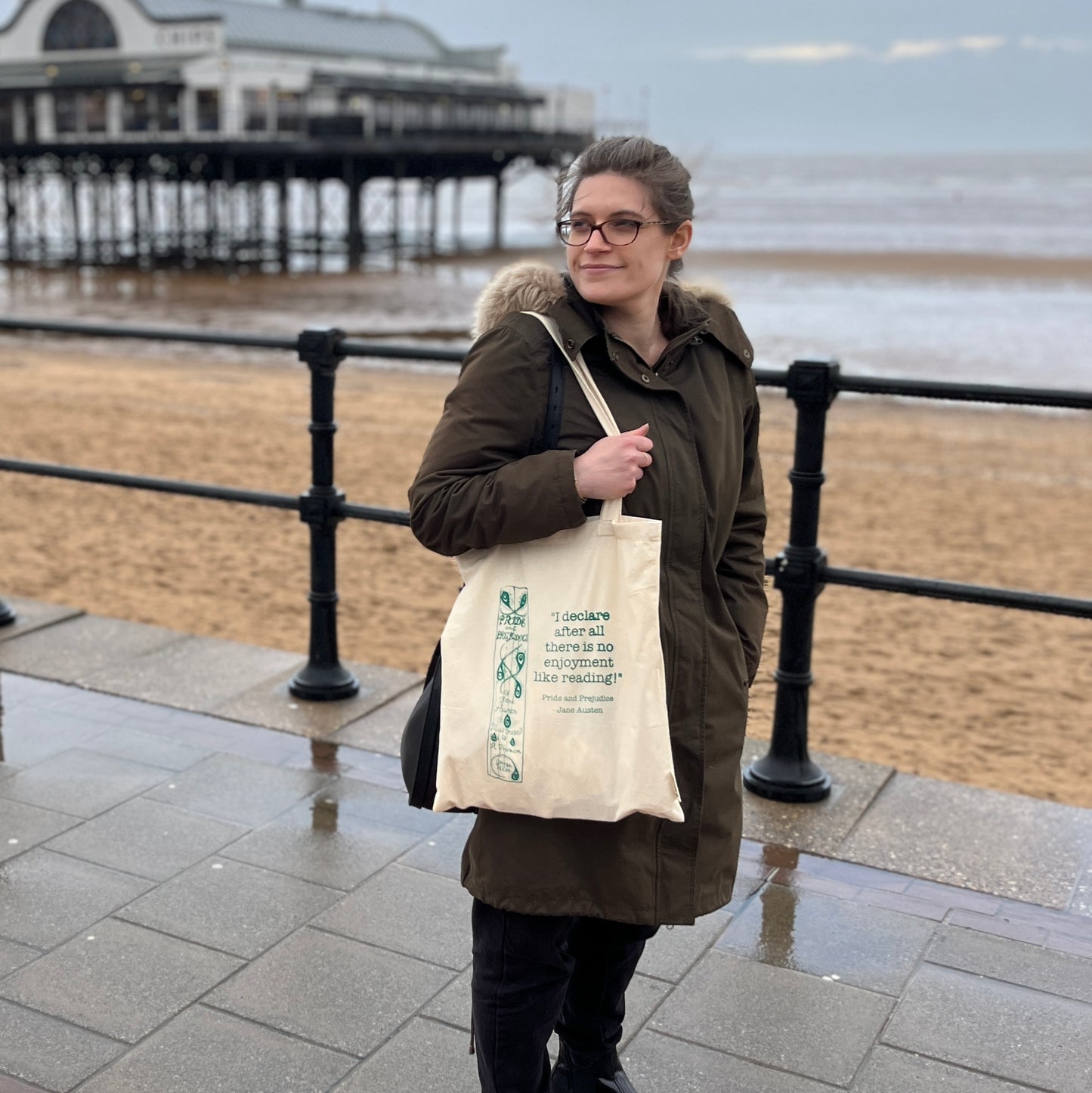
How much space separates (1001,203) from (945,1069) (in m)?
77.5

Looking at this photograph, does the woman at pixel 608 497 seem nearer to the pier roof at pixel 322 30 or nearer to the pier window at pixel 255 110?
the pier window at pixel 255 110

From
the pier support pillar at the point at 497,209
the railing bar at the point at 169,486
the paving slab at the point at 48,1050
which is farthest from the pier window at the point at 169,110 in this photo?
the paving slab at the point at 48,1050

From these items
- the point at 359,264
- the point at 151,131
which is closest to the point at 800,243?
the point at 359,264

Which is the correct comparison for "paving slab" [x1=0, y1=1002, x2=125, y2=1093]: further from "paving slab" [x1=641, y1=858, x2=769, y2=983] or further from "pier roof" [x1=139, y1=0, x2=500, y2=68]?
"pier roof" [x1=139, y1=0, x2=500, y2=68]

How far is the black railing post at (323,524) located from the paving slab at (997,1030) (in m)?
2.21

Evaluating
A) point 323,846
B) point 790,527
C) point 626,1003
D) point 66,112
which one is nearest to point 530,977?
point 626,1003

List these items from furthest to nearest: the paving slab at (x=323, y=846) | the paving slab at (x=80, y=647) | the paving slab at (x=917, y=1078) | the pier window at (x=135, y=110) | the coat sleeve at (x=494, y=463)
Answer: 1. the pier window at (x=135, y=110)
2. the paving slab at (x=80, y=647)
3. the paving slab at (x=323, y=846)
4. the paving slab at (x=917, y=1078)
5. the coat sleeve at (x=494, y=463)

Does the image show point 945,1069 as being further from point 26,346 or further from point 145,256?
point 145,256

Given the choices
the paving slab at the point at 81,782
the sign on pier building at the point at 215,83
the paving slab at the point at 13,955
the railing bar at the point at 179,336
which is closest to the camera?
the paving slab at the point at 13,955

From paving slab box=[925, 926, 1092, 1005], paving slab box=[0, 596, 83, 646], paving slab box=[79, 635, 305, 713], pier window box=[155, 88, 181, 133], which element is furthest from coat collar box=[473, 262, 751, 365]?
pier window box=[155, 88, 181, 133]

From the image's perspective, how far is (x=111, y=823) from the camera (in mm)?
3441

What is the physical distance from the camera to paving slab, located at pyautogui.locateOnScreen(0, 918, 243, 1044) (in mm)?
2609

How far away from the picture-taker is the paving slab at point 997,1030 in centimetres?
251

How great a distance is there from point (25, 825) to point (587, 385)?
221 cm
